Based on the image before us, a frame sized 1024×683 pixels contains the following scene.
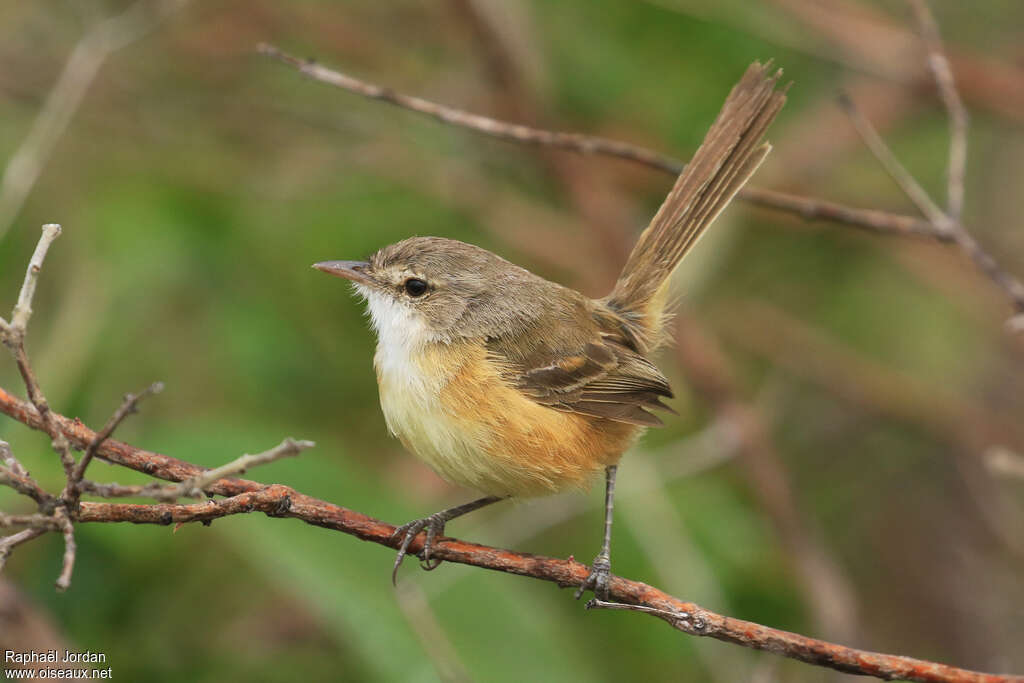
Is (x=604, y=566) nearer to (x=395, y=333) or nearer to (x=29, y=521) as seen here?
(x=395, y=333)

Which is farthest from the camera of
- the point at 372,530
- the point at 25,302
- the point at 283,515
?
the point at 372,530

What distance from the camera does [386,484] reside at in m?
4.32

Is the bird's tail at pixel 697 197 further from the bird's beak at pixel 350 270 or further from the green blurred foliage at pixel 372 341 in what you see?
the bird's beak at pixel 350 270

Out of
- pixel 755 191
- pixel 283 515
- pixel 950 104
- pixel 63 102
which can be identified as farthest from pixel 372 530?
pixel 63 102

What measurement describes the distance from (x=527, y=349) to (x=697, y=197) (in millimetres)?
862

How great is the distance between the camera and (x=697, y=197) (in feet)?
A: 12.9

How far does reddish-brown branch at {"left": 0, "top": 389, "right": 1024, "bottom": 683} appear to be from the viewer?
210 cm

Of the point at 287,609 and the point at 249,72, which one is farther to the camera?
the point at 249,72

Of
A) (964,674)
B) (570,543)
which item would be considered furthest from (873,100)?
(964,674)

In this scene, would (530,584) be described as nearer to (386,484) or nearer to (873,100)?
(386,484)

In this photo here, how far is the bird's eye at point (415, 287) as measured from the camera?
3750 mm

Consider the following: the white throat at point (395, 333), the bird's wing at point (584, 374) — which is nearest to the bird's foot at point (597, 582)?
the bird's wing at point (584, 374)

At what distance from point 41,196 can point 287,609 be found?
2.31 metres

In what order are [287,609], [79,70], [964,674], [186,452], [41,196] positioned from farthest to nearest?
[41,196]
[287,609]
[79,70]
[186,452]
[964,674]
